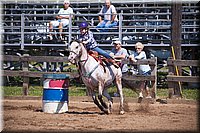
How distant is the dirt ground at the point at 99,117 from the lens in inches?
398

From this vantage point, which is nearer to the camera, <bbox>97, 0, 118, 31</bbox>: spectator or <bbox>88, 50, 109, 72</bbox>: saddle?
<bbox>88, 50, 109, 72</bbox>: saddle

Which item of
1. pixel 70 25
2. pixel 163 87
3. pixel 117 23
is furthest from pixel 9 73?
pixel 163 87

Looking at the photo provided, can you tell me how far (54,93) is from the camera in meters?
12.5

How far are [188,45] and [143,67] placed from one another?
3.76 m

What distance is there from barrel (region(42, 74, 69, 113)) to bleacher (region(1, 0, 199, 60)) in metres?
6.32

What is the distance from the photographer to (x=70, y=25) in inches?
741

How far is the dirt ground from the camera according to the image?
10109 millimetres

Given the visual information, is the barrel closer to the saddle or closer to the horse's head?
the horse's head

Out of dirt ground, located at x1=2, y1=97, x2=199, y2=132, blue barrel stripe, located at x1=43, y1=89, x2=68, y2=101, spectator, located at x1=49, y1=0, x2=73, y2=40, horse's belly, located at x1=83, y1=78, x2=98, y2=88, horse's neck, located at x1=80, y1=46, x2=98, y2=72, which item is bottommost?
dirt ground, located at x1=2, y1=97, x2=199, y2=132

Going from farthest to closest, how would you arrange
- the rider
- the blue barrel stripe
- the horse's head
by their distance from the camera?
1. the blue barrel stripe
2. the rider
3. the horse's head

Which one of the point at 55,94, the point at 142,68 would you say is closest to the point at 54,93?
the point at 55,94

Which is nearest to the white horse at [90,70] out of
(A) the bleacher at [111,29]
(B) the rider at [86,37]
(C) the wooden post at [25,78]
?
(B) the rider at [86,37]

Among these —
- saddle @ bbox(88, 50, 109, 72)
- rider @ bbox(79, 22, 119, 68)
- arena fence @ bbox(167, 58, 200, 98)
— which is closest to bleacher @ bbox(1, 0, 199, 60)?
arena fence @ bbox(167, 58, 200, 98)

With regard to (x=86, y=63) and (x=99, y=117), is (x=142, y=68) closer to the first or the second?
(x=86, y=63)
